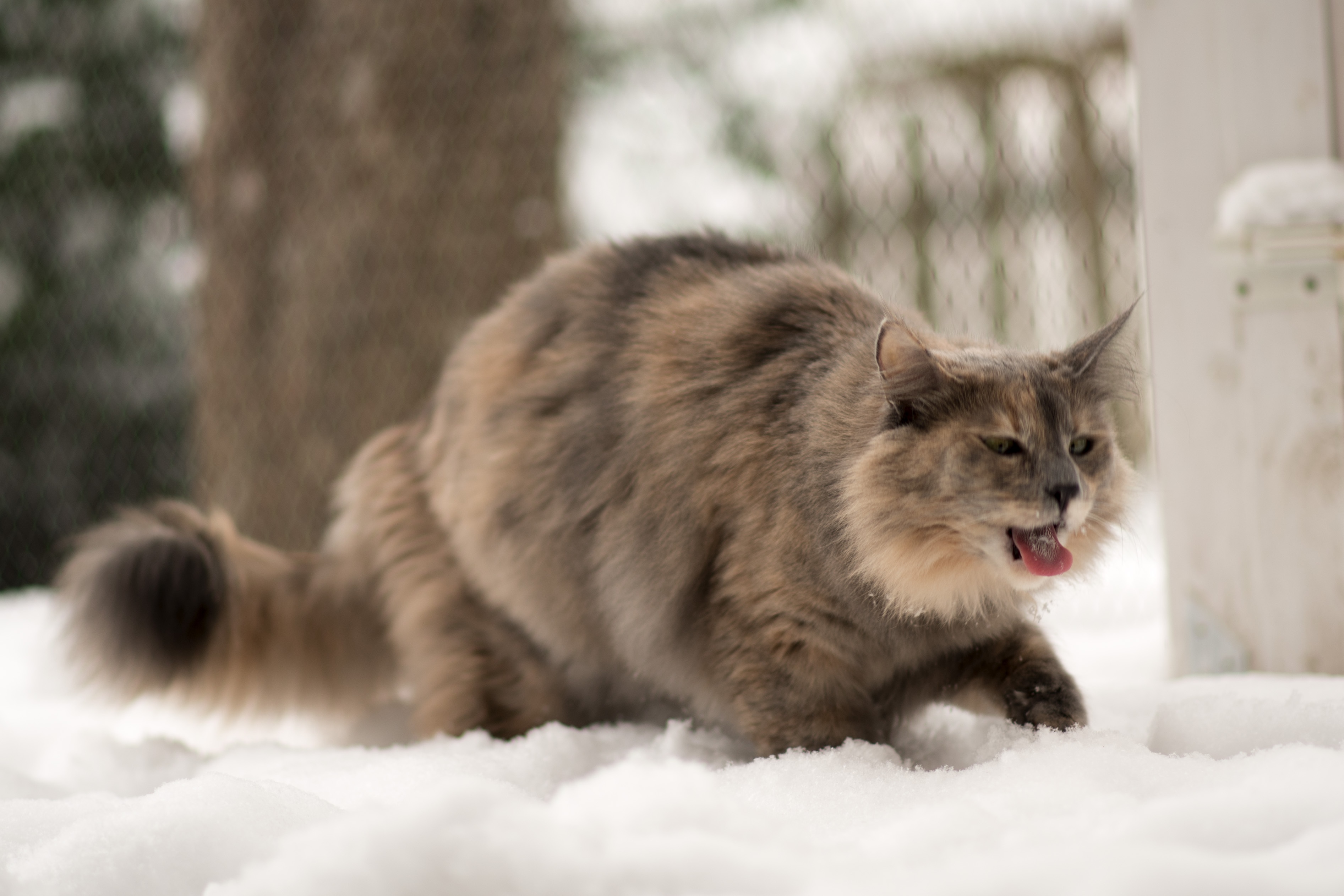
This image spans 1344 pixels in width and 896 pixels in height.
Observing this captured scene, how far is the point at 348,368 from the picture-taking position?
3.95 metres

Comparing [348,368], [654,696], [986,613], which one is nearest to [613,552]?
[654,696]

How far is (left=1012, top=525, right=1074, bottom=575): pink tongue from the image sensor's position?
1.63 meters

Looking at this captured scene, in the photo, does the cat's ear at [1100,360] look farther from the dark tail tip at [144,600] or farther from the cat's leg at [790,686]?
the dark tail tip at [144,600]

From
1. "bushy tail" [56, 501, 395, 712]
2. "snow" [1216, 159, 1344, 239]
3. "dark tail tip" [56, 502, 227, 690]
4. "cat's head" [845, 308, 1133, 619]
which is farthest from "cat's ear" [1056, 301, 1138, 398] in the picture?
"dark tail tip" [56, 502, 227, 690]

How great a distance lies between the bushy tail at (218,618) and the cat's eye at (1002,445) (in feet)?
5.18

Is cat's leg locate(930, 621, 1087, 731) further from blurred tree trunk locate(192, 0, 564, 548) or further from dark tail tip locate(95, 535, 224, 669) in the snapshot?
blurred tree trunk locate(192, 0, 564, 548)

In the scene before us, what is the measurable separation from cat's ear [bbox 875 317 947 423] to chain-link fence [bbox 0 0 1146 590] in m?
1.42

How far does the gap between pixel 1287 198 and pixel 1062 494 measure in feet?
3.72

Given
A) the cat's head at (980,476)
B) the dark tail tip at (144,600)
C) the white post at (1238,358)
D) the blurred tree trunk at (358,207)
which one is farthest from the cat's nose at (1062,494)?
the blurred tree trunk at (358,207)

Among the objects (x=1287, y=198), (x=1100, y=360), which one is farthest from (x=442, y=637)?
(x=1287, y=198)

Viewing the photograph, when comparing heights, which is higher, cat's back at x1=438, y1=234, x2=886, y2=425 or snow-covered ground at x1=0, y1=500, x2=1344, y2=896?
cat's back at x1=438, y1=234, x2=886, y2=425

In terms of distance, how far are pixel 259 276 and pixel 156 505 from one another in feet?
5.83

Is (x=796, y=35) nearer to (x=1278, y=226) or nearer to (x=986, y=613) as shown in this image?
(x=1278, y=226)

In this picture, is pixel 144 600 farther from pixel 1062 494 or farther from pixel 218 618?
pixel 1062 494
